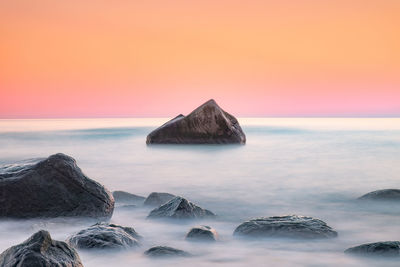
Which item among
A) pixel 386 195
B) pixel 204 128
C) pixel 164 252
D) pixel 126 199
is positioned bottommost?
pixel 164 252

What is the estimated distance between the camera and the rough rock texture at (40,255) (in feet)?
12.5

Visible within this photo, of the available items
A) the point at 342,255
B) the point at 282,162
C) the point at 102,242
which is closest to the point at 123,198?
the point at 102,242

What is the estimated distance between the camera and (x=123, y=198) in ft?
30.9

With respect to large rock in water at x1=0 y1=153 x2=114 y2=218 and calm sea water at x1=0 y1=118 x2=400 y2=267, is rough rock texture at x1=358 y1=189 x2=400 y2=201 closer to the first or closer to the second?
calm sea water at x1=0 y1=118 x2=400 y2=267

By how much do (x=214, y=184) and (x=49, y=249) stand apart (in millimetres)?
9296

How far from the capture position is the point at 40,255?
3.84m

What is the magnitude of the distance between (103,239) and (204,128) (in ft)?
62.7

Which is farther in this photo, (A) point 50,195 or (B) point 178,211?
(A) point 50,195

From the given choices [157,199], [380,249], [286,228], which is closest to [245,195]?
[157,199]

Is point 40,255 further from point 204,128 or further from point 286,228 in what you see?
point 204,128

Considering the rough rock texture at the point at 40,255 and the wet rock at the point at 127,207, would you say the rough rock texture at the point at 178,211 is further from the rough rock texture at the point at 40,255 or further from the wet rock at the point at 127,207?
the rough rock texture at the point at 40,255

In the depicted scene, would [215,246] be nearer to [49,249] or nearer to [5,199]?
[49,249]

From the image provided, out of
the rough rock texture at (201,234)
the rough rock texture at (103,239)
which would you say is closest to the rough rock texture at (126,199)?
the rough rock texture at (201,234)

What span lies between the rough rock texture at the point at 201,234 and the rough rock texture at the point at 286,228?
0.49 m
